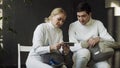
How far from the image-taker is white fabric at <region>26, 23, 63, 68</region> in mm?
2732

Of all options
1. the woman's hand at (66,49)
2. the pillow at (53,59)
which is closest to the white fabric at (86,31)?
the woman's hand at (66,49)

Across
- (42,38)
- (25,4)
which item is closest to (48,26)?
(42,38)

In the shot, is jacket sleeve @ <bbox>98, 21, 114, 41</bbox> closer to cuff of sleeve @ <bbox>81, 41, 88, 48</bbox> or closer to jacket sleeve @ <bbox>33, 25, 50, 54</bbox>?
cuff of sleeve @ <bbox>81, 41, 88, 48</bbox>

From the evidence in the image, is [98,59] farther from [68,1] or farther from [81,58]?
[68,1]

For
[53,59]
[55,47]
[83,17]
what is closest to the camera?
[55,47]

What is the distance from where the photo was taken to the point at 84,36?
311 cm

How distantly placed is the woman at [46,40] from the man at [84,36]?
0.17 metres

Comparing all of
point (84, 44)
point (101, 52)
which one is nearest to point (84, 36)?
point (84, 44)

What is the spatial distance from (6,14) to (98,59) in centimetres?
169

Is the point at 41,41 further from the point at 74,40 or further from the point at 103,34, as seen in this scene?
the point at 103,34

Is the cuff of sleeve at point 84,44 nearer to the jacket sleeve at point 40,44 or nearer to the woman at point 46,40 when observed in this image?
the woman at point 46,40

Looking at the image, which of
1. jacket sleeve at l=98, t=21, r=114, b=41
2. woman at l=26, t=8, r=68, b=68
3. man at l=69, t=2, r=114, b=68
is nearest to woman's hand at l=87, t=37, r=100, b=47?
man at l=69, t=2, r=114, b=68

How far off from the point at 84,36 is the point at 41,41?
54 cm

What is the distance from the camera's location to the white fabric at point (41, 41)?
108 inches
